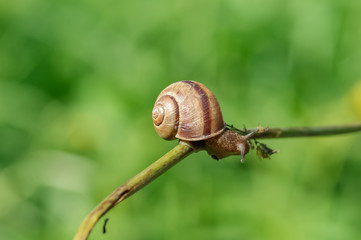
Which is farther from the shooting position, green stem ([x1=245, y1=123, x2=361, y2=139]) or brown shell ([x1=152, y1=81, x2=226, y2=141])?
brown shell ([x1=152, y1=81, x2=226, y2=141])

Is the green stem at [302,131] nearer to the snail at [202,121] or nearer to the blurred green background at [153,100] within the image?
the snail at [202,121]

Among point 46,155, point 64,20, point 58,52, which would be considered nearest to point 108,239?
point 46,155

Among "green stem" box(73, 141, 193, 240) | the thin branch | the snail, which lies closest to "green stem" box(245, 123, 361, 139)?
the thin branch

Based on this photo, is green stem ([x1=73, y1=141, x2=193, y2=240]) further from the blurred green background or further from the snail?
the blurred green background

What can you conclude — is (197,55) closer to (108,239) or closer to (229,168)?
(229,168)

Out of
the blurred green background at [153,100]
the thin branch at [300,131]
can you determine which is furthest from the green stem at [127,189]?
the blurred green background at [153,100]
